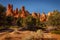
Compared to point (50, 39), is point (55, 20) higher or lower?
higher

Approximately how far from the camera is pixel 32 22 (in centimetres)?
7806

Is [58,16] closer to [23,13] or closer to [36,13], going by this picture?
[23,13]

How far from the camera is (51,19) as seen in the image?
65.8 metres

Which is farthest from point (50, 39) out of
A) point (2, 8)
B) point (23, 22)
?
point (23, 22)

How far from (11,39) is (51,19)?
129 feet

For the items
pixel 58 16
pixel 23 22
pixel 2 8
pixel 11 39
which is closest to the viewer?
pixel 11 39

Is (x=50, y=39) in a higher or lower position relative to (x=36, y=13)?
lower

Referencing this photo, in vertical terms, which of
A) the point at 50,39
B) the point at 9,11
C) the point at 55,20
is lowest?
A: the point at 50,39

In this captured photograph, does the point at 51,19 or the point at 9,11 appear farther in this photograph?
the point at 9,11

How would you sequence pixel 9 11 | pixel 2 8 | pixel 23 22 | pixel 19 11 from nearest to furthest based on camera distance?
pixel 2 8, pixel 23 22, pixel 9 11, pixel 19 11

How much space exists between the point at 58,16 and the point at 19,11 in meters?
78.1

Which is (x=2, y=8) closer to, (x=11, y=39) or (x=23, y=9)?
(x=11, y=39)

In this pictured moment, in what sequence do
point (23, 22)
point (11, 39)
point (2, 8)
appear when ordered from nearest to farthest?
point (11, 39) < point (2, 8) < point (23, 22)

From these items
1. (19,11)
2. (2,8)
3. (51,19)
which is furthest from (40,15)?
(2,8)
